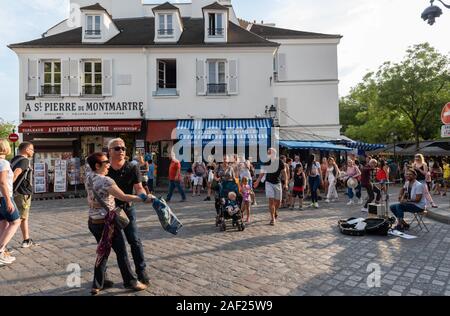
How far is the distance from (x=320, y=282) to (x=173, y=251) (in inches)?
97.6

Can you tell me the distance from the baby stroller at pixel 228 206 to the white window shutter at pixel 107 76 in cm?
1279

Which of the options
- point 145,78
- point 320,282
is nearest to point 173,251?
point 320,282

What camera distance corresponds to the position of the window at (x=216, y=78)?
1811 centimetres

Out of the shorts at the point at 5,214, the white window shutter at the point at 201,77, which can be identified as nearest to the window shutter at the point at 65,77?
the white window shutter at the point at 201,77

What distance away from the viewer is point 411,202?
701cm

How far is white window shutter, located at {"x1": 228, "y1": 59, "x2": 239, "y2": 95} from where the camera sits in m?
17.9

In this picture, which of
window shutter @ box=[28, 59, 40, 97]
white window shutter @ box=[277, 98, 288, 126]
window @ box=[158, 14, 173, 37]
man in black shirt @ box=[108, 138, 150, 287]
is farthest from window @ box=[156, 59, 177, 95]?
man in black shirt @ box=[108, 138, 150, 287]

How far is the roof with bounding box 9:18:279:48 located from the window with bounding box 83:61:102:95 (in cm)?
100

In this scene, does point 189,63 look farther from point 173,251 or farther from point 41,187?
point 173,251

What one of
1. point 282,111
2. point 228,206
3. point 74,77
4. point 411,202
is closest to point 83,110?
point 74,77

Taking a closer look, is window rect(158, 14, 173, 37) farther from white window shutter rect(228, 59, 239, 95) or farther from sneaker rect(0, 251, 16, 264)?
sneaker rect(0, 251, 16, 264)

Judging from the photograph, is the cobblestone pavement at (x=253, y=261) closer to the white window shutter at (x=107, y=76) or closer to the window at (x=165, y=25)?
the white window shutter at (x=107, y=76)
